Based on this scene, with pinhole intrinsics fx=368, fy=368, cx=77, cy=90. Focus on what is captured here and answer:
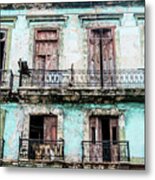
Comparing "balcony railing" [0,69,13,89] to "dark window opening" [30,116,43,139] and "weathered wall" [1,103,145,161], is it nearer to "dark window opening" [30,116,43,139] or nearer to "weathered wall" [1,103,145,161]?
"weathered wall" [1,103,145,161]

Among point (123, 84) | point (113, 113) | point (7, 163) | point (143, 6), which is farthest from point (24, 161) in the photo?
point (143, 6)

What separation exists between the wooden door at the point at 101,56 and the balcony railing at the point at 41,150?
0.38 metres

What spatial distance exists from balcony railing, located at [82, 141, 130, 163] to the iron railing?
292 mm

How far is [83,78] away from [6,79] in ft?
1.35

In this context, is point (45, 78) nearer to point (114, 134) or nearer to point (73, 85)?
point (73, 85)

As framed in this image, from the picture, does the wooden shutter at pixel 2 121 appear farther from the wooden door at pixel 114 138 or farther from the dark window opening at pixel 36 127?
the wooden door at pixel 114 138

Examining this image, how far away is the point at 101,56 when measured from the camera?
77.5 inches

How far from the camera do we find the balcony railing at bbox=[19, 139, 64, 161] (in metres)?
1.87

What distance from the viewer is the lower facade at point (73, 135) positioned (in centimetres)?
184

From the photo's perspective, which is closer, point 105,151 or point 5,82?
point 105,151

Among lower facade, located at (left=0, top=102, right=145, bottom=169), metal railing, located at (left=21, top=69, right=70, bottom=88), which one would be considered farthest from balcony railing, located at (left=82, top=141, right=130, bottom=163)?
metal railing, located at (left=21, top=69, right=70, bottom=88)

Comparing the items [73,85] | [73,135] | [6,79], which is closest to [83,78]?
[73,85]

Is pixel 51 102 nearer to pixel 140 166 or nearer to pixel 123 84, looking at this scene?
pixel 123 84

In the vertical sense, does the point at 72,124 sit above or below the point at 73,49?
below
